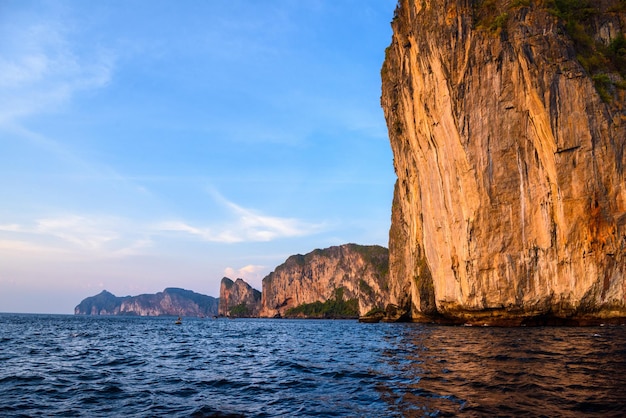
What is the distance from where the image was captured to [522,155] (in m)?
41.3

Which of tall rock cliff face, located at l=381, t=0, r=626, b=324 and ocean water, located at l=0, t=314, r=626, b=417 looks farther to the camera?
tall rock cliff face, located at l=381, t=0, r=626, b=324

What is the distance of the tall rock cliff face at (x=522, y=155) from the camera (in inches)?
1468

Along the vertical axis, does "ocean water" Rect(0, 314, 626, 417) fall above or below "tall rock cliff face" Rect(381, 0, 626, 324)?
below

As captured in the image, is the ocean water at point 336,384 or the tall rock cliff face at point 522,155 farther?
the tall rock cliff face at point 522,155

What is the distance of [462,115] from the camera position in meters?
44.6

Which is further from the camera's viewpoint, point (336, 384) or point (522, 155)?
point (522, 155)

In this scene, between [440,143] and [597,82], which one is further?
[440,143]

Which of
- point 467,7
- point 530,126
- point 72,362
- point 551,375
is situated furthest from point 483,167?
point 72,362

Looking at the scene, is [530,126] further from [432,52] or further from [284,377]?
[284,377]

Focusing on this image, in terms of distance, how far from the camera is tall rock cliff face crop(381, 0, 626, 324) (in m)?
37.3

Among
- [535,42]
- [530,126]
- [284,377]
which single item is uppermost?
[535,42]

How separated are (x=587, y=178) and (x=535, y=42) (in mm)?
13343

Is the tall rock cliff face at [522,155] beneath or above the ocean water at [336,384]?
above

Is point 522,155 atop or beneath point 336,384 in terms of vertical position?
atop
